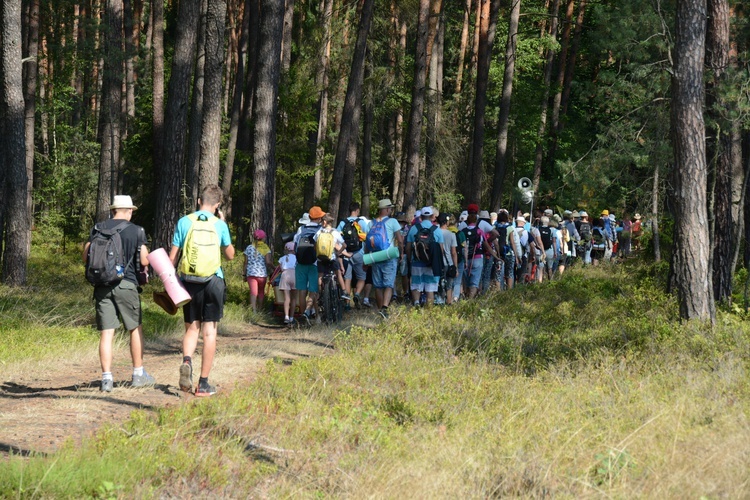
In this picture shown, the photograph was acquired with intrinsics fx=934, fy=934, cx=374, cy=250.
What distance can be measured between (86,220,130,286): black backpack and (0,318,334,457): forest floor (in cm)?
106

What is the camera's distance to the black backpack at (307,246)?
14945 millimetres

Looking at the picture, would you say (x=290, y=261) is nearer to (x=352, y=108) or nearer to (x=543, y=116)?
(x=352, y=108)

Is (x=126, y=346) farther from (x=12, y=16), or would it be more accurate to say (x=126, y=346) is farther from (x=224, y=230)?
(x=12, y=16)

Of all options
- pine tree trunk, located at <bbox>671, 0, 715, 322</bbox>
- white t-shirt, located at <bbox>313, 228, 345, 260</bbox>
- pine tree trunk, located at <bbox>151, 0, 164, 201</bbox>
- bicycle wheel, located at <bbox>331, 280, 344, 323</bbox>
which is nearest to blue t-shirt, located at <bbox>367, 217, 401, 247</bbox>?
white t-shirt, located at <bbox>313, 228, 345, 260</bbox>

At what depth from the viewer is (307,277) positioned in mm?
15367

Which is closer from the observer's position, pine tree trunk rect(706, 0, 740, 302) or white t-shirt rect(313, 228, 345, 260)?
pine tree trunk rect(706, 0, 740, 302)

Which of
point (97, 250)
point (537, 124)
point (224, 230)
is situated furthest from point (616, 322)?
point (537, 124)

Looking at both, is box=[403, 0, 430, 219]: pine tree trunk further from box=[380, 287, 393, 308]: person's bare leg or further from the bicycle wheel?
the bicycle wheel

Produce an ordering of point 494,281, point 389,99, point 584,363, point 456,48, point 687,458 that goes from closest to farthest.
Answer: point 687,458 → point 584,363 → point 494,281 → point 389,99 → point 456,48

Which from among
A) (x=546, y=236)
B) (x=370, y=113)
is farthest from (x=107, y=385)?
(x=370, y=113)

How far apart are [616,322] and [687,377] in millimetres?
3652

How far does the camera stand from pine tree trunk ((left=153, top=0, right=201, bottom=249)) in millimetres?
18391

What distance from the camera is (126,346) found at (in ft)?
38.8

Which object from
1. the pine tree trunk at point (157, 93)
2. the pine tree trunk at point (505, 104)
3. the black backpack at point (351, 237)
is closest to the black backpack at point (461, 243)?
the black backpack at point (351, 237)
